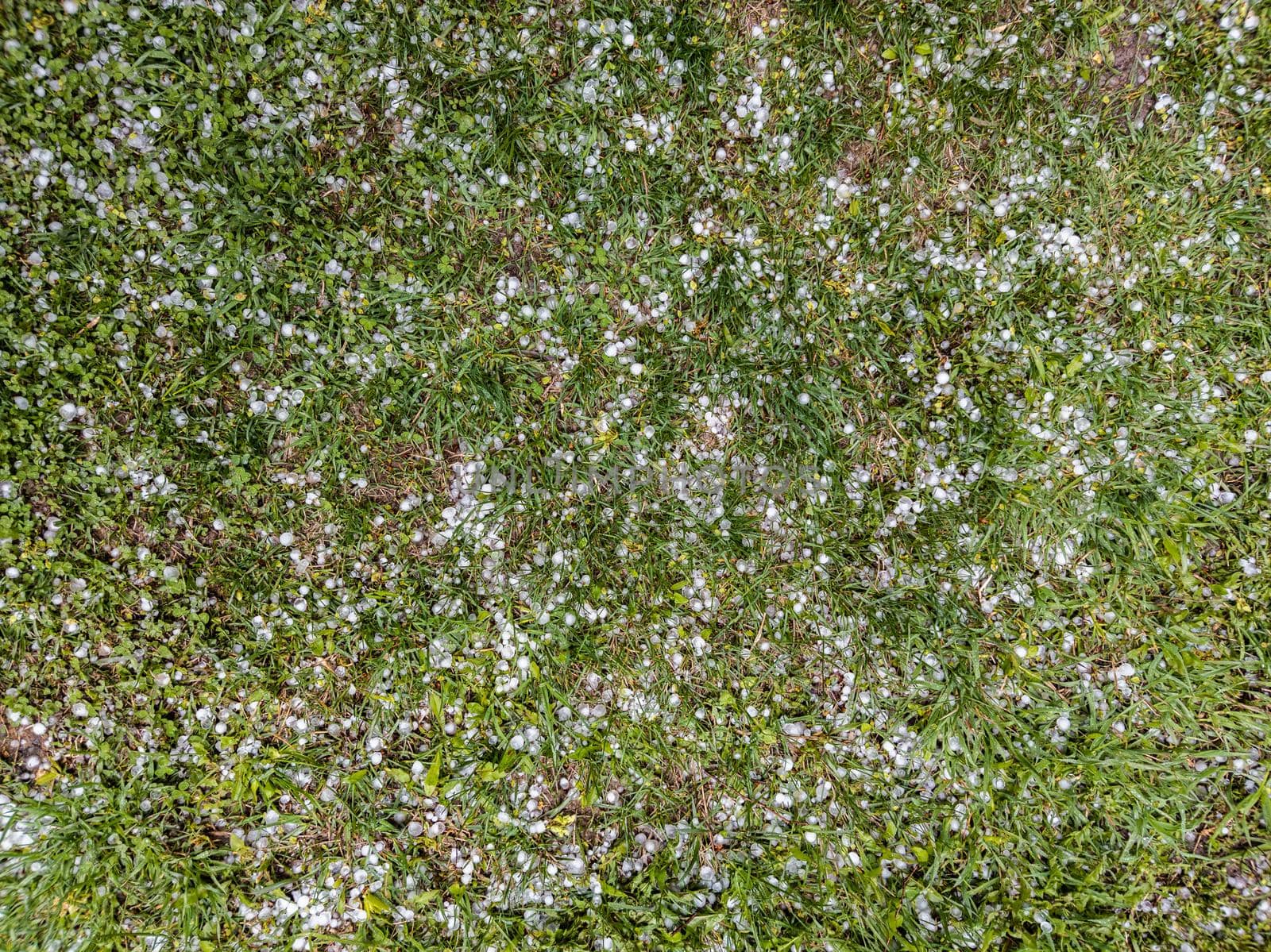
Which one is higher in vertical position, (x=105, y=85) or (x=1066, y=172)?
(x=105, y=85)

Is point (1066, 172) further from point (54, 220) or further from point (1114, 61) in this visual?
point (54, 220)

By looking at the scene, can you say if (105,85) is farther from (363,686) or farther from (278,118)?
(363,686)

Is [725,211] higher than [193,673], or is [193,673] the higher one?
[725,211]

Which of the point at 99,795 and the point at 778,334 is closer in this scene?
the point at 99,795

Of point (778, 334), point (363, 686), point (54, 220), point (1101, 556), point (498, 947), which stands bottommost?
point (498, 947)

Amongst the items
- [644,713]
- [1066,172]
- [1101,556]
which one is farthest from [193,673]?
[1066,172]

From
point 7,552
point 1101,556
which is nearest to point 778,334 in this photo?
point 1101,556
